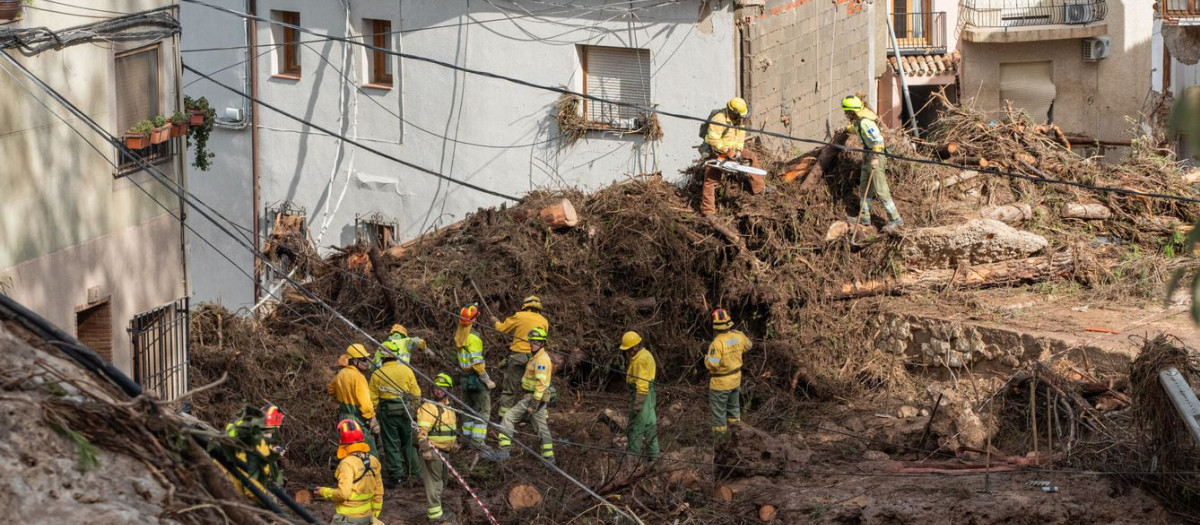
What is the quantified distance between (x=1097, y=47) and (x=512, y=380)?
19.8 meters

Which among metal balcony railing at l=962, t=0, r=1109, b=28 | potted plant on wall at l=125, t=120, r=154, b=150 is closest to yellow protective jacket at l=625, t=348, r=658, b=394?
potted plant on wall at l=125, t=120, r=154, b=150

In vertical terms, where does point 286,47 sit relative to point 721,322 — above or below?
above

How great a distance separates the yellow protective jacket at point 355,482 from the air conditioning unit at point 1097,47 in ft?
76.6

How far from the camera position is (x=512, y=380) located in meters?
14.9

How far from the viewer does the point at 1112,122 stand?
30.2 m

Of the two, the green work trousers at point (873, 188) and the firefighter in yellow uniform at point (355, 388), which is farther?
the green work trousers at point (873, 188)

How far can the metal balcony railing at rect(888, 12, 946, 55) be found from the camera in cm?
3150

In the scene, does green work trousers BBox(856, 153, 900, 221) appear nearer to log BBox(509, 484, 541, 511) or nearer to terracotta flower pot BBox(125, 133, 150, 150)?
log BBox(509, 484, 541, 511)

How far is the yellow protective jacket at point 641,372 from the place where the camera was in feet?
45.3

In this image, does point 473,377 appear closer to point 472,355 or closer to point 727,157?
point 472,355

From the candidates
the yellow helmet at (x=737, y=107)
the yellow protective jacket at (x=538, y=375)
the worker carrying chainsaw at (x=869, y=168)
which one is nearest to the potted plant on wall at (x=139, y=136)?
the yellow protective jacket at (x=538, y=375)

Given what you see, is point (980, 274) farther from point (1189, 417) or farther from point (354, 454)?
Result: point (354, 454)

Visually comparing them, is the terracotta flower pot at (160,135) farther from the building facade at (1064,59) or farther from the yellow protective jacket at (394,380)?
the building facade at (1064,59)

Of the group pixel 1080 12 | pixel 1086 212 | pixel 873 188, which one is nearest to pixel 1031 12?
pixel 1080 12
